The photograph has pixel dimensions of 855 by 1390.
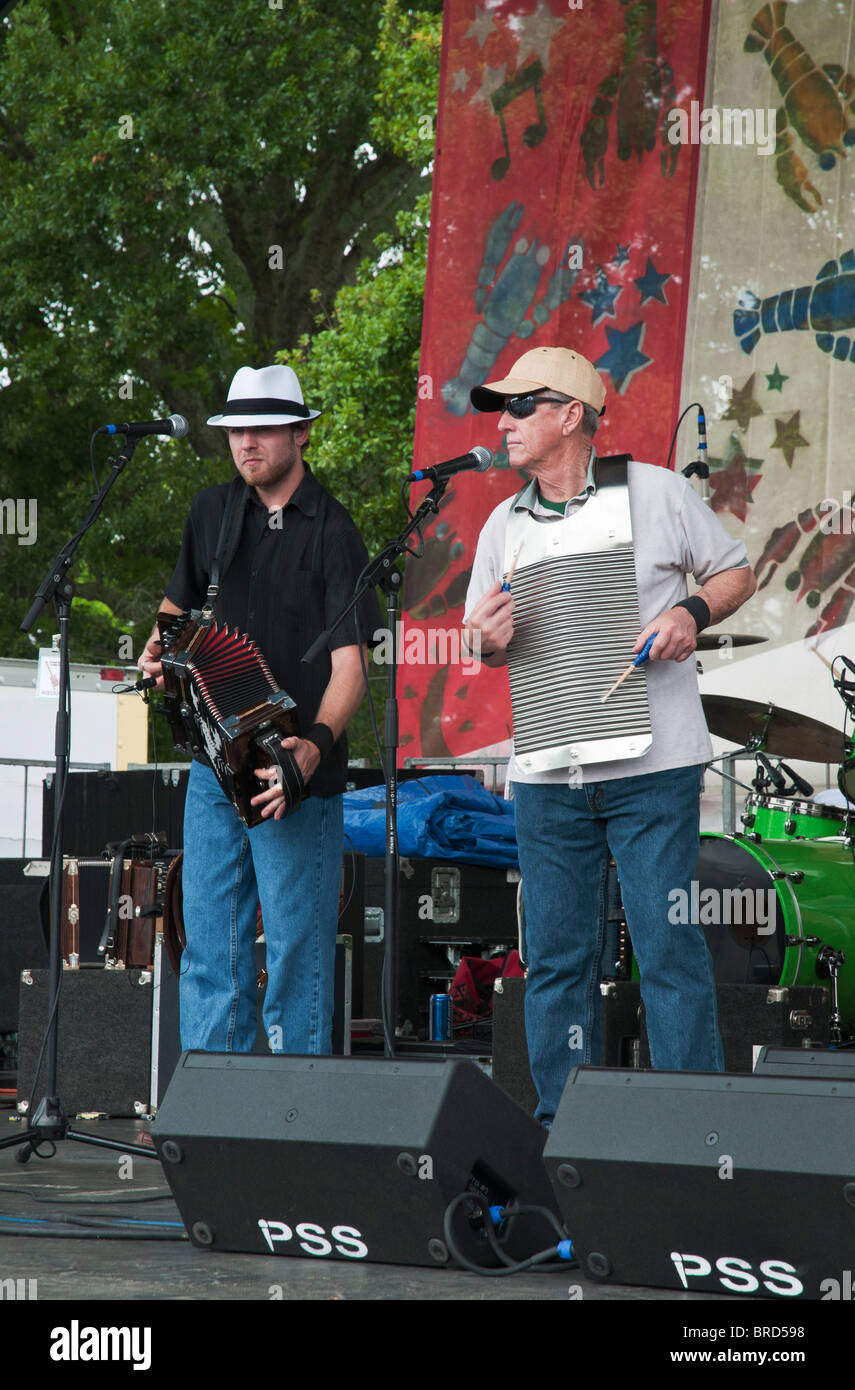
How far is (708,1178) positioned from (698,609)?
1.32m

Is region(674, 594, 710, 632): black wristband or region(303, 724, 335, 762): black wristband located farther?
region(303, 724, 335, 762): black wristband

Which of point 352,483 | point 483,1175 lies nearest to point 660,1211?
point 483,1175

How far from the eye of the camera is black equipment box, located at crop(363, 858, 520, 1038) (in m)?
6.56

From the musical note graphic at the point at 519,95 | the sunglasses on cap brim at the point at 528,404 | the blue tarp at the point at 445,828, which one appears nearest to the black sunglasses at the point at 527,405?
the sunglasses on cap brim at the point at 528,404

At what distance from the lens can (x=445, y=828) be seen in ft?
22.0

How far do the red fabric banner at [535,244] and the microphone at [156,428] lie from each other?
5416 millimetres

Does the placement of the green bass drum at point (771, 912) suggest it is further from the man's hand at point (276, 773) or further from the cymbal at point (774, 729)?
the man's hand at point (276, 773)

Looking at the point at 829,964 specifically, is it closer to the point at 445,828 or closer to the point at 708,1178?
the point at 445,828

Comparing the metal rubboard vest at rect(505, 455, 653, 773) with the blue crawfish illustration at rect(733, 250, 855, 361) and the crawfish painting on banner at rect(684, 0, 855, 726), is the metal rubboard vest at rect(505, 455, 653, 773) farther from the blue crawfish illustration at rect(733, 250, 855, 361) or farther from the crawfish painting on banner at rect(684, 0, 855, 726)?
the blue crawfish illustration at rect(733, 250, 855, 361)

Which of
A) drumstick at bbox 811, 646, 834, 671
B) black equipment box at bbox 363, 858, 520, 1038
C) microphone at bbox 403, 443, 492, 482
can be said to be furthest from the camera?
drumstick at bbox 811, 646, 834, 671

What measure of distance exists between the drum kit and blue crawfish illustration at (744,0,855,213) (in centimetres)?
419

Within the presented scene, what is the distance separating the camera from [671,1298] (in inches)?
97.7

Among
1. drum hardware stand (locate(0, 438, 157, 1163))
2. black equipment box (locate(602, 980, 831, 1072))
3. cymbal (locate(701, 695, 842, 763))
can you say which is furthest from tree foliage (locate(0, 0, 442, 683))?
drum hardware stand (locate(0, 438, 157, 1163))
